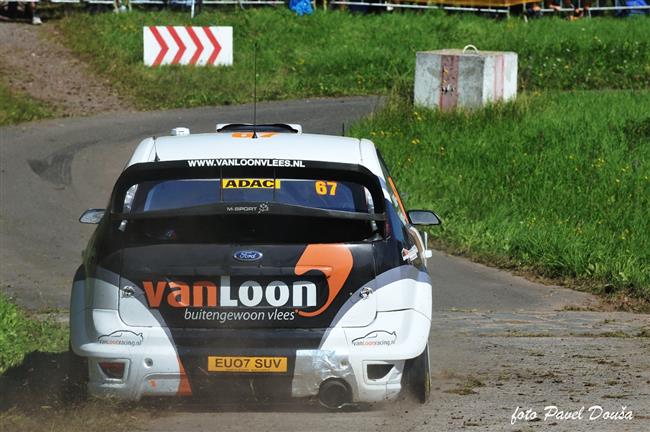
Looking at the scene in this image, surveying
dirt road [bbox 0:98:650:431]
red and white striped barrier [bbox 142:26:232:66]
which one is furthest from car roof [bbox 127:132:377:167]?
red and white striped barrier [bbox 142:26:232:66]

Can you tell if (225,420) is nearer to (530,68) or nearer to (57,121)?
(57,121)

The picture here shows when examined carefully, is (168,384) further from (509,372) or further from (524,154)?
(524,154)

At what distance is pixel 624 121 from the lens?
20094 millimetres

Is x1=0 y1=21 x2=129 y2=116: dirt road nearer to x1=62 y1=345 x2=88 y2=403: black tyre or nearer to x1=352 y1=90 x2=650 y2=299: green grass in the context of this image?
x1=352 y1=90 x2=650 y2=299: green grass

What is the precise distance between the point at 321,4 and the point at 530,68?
830cm

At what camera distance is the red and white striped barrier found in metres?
26.8

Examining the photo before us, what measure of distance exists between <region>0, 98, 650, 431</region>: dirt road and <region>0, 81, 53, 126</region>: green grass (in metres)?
2.47

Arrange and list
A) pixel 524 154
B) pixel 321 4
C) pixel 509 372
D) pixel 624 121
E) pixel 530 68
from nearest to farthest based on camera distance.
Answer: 1. pixel 509 372
2. pixel 524 154
3. pixel 624 121
4. pixel 530 68
5. pixel 321 4

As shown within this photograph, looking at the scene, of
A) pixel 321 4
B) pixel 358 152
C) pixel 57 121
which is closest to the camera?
pixel 358 152

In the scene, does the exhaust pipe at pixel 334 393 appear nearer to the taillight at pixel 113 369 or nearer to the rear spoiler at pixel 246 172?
the rear spoiler at pixel 246 172

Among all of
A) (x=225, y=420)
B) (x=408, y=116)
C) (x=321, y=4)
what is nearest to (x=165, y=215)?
(x=225, y=420)

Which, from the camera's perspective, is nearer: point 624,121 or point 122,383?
point 122,383

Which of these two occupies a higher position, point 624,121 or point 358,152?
point 358,152
